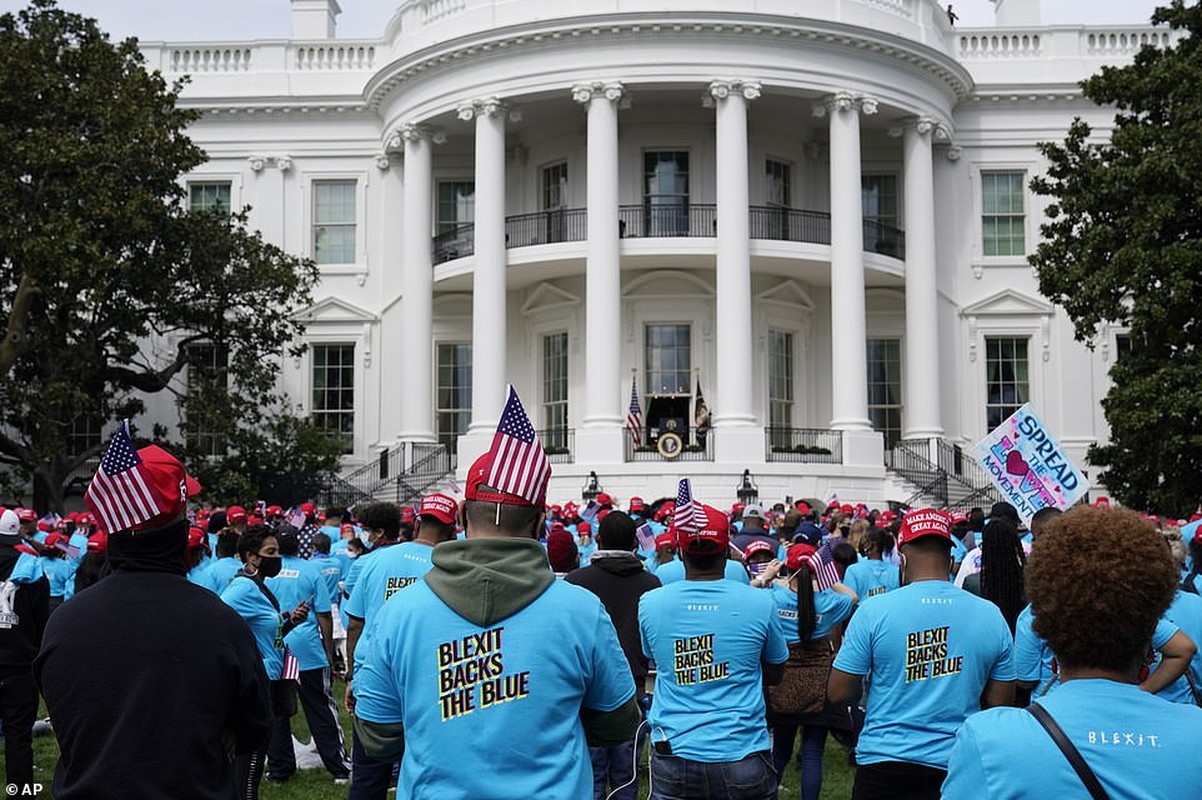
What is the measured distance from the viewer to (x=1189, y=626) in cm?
604

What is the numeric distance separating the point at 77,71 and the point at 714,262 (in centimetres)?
1388

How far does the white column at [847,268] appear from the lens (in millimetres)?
29375

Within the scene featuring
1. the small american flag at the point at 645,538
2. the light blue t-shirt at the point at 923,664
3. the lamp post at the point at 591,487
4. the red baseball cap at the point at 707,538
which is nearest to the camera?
the light blue t-shirt at the point at 923,664

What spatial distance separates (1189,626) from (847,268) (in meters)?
24.1

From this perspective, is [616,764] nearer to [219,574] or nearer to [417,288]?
[219,574]

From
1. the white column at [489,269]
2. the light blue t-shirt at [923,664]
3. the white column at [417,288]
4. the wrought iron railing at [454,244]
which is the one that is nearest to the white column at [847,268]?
the white column at [489,269]

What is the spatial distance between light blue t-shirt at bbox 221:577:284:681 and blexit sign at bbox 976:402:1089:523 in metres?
4.93

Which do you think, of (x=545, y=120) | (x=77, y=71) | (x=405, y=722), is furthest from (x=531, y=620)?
(x=545, y=120)

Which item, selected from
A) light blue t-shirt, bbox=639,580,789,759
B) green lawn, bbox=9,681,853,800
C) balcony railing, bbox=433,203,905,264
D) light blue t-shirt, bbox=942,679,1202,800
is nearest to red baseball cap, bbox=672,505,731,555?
light blue t-shirt, bbox=639,580,789,759

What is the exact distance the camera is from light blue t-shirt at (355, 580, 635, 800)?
12.1ft

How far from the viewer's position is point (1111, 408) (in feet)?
75.5

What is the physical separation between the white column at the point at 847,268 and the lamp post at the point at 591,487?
5.56 m

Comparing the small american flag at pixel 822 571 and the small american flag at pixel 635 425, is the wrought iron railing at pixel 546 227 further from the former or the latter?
the small american flag at pixel 822 571

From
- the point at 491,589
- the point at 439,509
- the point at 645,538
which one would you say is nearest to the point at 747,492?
the point at 645,538
